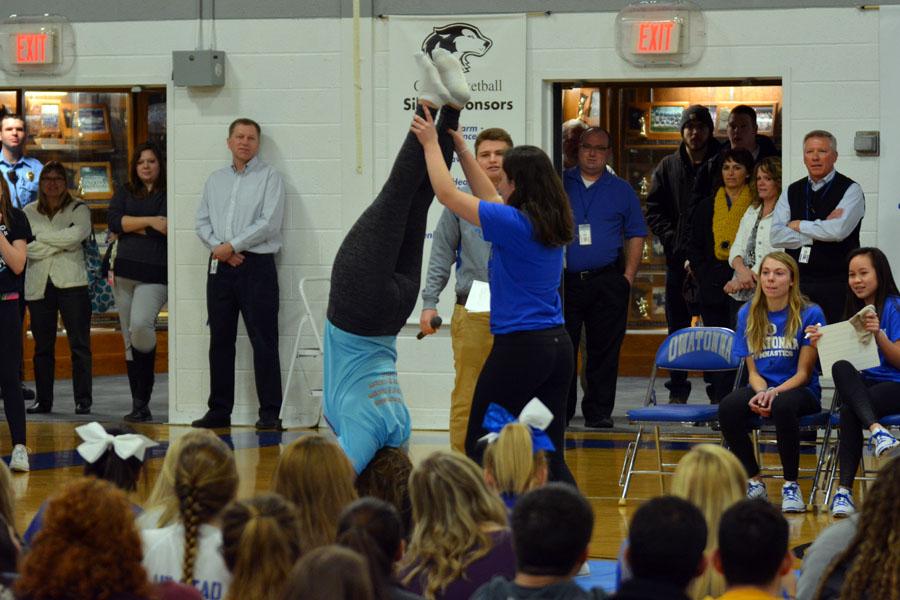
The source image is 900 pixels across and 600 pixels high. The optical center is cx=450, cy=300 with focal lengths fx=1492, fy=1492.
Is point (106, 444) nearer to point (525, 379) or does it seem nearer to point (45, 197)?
point (525, 379)

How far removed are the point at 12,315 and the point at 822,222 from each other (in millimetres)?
3974

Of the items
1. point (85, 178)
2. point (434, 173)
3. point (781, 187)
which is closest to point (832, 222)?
point (781, 187)

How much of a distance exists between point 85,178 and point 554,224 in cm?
789

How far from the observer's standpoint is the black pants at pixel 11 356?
22.6 feet

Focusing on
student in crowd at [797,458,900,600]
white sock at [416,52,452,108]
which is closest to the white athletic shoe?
white sock at [416,52,452,108]

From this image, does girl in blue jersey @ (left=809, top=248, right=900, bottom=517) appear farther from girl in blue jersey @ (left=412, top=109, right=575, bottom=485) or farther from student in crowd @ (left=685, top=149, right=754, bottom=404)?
student in crowd @ (left=685, top=149, right=754, bottom=404)

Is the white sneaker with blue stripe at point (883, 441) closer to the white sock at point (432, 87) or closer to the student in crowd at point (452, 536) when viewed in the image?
the white sock at point (432, 87)

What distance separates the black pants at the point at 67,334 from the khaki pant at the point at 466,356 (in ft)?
13.8

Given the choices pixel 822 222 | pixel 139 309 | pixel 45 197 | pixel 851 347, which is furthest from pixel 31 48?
pixel 851 347

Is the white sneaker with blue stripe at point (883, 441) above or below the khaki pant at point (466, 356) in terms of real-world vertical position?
below

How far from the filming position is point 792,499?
622cm

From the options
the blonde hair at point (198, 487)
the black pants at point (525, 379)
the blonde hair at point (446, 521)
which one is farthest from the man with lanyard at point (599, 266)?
the blonde hair at point (198, 487)

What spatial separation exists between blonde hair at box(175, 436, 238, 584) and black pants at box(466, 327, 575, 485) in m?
1.34

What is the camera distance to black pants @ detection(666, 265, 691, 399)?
9391 millimetres
